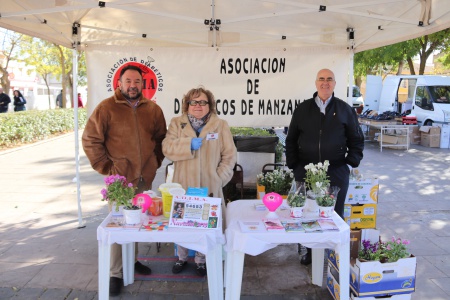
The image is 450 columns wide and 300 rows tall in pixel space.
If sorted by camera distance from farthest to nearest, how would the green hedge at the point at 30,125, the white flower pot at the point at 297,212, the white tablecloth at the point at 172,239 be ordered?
the green hedge at the point at 30,125, the white flower pot at the point at 297,212, the white tablecloth at the point at 172,239

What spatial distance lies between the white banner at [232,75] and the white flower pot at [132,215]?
2.57m

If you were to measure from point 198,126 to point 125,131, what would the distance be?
0.65 metres

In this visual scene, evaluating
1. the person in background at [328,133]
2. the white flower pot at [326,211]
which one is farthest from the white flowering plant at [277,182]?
the white flower pot at [326,211]

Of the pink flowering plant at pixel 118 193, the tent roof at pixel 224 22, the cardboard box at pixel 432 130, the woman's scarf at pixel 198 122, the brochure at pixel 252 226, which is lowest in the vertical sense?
the brochure at pixel 252 226

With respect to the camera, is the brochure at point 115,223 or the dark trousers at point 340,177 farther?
the dark trousers at point 340,177

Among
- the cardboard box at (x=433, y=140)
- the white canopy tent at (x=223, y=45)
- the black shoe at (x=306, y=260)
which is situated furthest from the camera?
the cardboard box at (x=433, y=140)

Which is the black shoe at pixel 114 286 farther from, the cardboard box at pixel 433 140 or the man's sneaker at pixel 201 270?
the cardboard box at pixel 433 140

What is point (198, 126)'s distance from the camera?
326cm

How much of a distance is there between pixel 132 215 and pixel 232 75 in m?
2.83

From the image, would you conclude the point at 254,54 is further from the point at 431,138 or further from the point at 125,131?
the point at 431,138

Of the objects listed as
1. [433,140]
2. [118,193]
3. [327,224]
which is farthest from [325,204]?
[433,140]

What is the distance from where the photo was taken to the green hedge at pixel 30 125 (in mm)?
11449

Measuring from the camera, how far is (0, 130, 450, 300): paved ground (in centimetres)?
352

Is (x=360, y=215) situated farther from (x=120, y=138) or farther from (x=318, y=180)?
(x=120, y=138)
